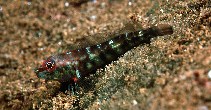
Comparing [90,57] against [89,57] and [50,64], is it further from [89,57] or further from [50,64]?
[50,64]

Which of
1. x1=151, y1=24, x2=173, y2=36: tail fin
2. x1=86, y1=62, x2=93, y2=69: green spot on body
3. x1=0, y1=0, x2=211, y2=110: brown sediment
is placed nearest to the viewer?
x1=0, y1=0, x2=211, y2=110: brown sediment

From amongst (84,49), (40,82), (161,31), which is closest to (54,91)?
(40,82)

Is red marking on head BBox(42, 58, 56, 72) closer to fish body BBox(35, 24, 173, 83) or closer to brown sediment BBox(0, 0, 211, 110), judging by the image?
fish body BBox(35, 24, 173, 83)

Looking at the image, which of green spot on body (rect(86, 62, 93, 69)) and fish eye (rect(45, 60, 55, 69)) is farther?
green spot on body (rect(86, 62, 93, 69))

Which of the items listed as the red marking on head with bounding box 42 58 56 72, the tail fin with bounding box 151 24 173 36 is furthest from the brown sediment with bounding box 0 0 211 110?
the red marking on head with bounding box 42 58 56 72

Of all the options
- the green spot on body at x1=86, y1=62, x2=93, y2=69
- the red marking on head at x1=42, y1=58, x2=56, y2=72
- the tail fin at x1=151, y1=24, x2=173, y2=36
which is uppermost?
the tail fin at x1=151, y1=24, x2=173, y2=36

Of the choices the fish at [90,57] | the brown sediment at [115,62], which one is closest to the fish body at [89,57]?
the fish at [90,57]

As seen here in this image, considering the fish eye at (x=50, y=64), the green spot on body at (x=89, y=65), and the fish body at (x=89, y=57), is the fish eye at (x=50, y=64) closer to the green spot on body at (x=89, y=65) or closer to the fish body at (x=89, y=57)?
the fish body at (x=89, y=57)

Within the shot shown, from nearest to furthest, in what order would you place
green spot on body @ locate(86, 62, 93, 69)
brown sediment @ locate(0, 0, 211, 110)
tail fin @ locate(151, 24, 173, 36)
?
brown sediment @ locate(0, 0, 211, 110) < tail fin @ locate(151, 24, 173, 36) < green spot on body @ locate(86, 62, 93, 69)
